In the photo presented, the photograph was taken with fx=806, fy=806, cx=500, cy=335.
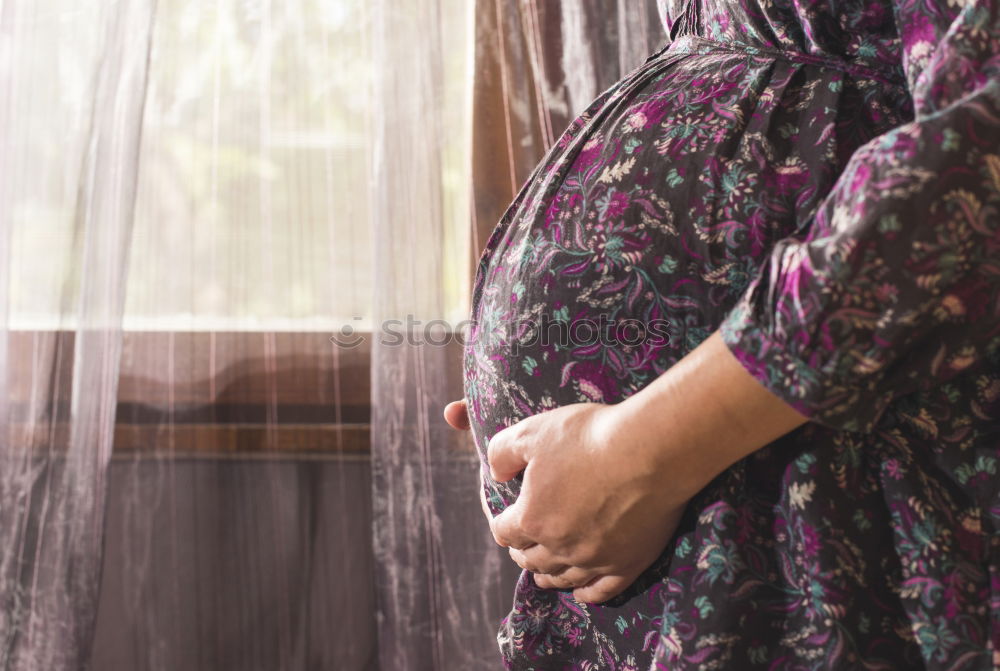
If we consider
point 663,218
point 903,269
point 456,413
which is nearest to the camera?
point 903,269

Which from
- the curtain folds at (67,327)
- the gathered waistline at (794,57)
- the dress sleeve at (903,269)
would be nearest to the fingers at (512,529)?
the dress sleeve at (903,269)

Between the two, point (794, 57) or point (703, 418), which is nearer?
point (703, 418)

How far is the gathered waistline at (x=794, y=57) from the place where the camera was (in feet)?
1.59

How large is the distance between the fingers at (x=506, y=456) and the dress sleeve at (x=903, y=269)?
0.52ft

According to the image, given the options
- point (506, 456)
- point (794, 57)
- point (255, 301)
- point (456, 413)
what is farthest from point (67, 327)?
point (794, 57)

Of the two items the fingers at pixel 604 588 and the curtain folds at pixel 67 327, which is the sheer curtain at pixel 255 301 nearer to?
the curtain folds at pixel 67 327

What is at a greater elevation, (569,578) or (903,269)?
(903,269)

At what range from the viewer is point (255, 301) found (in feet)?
4.63

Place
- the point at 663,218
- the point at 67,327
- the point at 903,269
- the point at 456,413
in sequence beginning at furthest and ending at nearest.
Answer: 1. the point at 67,327
2. the point at 456,413
3. the point at 663,218
4. the point at 903,269

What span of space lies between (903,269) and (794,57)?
21 cm

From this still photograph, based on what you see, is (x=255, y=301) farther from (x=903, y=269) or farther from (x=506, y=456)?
(x=903, y=269)

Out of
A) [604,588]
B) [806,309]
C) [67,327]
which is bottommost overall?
[604,588]

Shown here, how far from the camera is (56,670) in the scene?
4.45 feet

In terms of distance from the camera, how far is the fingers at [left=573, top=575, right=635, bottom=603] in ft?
1.61
